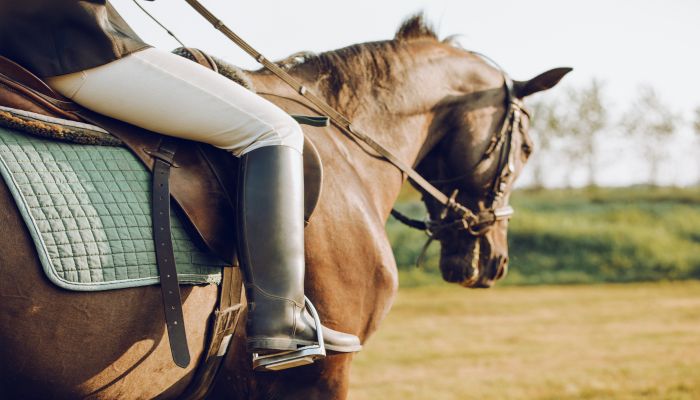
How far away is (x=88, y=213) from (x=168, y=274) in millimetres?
348

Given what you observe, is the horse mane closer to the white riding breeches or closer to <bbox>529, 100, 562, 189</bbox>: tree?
the white riding breeches

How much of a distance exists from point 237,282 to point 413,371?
269 inches

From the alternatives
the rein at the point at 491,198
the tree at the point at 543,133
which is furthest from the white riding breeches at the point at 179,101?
the tree at the point at 543,133

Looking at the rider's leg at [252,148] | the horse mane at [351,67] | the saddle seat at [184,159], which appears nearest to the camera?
the saddle seat at [184,159]

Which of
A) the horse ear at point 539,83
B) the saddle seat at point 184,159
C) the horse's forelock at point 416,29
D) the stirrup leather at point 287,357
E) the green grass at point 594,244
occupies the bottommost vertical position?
the green grass at point 594,244

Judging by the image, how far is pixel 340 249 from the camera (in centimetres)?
314

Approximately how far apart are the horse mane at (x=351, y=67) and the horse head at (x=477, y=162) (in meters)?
0.35

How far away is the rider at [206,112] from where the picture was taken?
252cm

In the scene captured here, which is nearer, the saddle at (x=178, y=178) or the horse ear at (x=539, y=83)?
the saddle at (x=178, y=178)

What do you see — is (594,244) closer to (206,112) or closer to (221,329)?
(221,329)

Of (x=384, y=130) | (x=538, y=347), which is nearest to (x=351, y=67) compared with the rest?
(x=384, y=130)

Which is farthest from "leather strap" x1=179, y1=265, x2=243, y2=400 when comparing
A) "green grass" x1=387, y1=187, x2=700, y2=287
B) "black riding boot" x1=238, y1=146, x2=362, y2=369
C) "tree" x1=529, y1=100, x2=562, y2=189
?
"tree" x1=529, y1=100, x2=562, y2=189

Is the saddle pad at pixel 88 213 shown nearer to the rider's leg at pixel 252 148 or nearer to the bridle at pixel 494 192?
the rider's leg at pixel 252 148

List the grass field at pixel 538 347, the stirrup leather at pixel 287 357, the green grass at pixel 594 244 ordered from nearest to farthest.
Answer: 1. the stirrup leather at pixel 287 357
2. the grass field at pixel 538 347
3. the green grass at pixel 594 244
